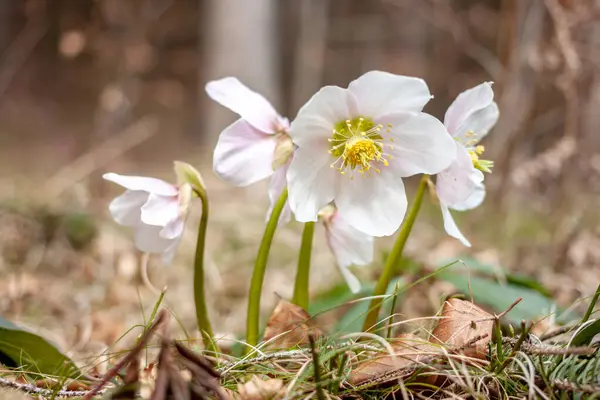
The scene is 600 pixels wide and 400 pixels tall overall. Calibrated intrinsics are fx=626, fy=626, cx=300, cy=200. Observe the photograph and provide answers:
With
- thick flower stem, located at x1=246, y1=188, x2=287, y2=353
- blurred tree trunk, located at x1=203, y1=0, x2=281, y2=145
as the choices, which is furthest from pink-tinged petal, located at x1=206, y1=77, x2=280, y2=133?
blurred tree trunk, located at x1=203, y1=0, x2=281, y2=145

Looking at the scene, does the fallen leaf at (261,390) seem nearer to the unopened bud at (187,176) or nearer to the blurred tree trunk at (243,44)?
the unopened bud at (187,176)

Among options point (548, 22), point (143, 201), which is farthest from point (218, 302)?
point (548, 22)

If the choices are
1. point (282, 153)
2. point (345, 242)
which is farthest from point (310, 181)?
point (345, 242)

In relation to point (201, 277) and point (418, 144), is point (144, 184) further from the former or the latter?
point (418, 144)

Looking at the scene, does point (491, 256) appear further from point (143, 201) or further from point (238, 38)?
point (238, 38)

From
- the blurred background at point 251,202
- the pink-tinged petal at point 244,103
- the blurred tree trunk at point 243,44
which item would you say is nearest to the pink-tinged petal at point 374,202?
the pink-tinged petal at point 244,103

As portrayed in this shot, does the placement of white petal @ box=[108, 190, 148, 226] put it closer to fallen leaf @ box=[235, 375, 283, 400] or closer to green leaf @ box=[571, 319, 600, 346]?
fallen leaf @ box=[235, 375, 283, 400]
